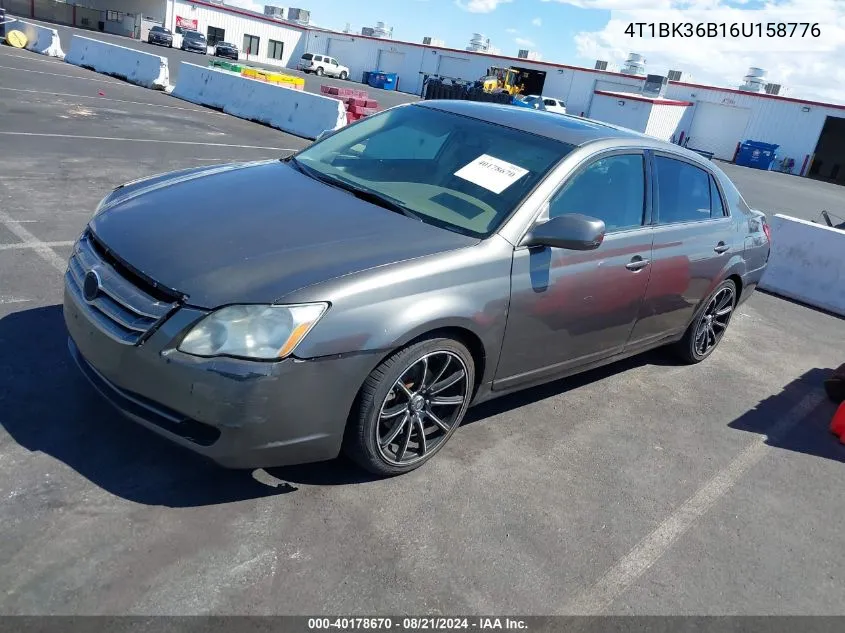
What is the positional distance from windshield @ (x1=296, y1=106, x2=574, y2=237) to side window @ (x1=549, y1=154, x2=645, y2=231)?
179mm

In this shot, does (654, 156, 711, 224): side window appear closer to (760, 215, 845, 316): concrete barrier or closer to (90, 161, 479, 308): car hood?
(90, 161, 479, 308): car hood

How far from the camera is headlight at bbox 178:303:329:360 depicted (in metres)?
2.60

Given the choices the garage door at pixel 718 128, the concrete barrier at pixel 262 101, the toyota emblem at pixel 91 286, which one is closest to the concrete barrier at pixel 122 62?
the concrete barrier at pixel 262 101

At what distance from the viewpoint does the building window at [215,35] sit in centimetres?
5750

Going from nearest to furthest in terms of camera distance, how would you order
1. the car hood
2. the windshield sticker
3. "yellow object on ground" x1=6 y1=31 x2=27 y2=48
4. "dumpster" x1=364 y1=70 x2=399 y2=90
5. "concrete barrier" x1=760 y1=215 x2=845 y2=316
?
the car hood, the windshield sticker, "concrete barrier" x1=760 y1=215 x2=845 y2=316, "yellow object on ground" x1=6 y1=31 x2=27 y2=48, "dumpster" x1=364 y1=70 x2=399 y2=90

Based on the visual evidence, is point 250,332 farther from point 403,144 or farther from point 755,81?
point 755,81

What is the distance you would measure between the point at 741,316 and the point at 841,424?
2682mm

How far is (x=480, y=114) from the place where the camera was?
4207 mm

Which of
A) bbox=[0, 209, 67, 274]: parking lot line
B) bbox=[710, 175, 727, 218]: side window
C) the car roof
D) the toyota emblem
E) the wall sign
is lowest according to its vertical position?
bbox=[0, 209, 67, 274]: parking lot line

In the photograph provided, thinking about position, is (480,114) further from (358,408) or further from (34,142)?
(34,142)

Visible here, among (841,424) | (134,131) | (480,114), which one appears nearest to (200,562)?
(480,114)

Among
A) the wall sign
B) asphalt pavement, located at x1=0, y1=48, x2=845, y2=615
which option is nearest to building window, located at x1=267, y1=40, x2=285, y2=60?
the wall sign

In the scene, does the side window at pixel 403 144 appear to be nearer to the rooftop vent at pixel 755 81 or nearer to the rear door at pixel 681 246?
the rear door at pixel 681 246

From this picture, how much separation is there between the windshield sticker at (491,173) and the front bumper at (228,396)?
133cm
